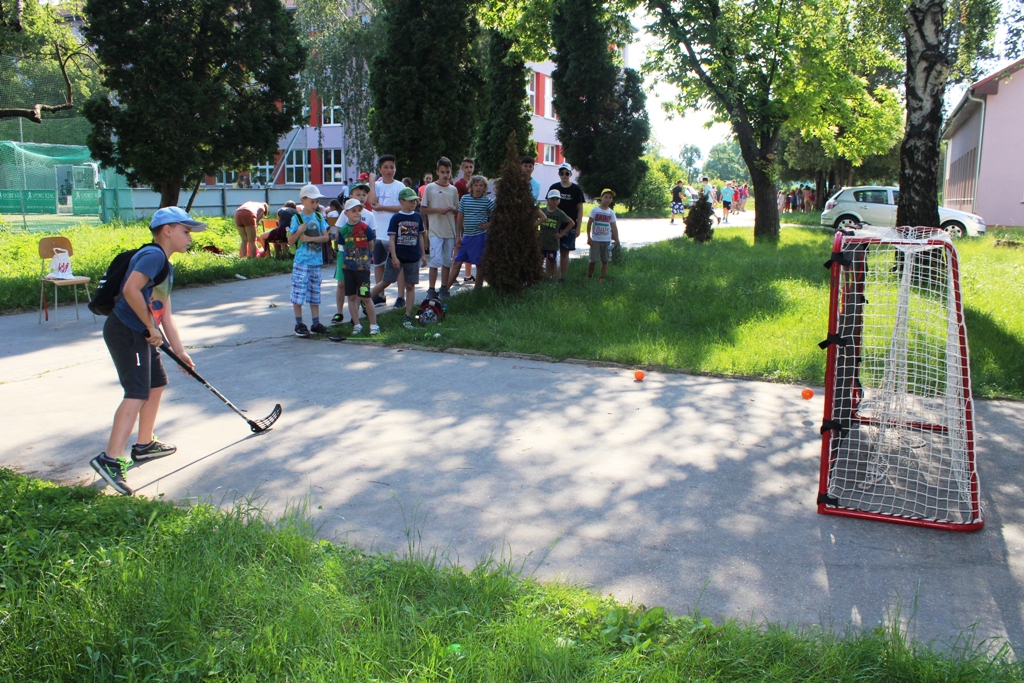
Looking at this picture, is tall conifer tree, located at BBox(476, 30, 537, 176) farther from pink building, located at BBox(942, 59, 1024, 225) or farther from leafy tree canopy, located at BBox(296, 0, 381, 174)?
pink building, located at BBox(942, 59, 1024, 225)

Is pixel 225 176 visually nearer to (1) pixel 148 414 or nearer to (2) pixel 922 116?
(2) pixel 922 116

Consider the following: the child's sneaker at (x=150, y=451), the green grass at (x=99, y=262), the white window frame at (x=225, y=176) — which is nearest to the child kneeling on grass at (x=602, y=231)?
the green grass at (x=99, y=262)

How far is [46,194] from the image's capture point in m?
25.2

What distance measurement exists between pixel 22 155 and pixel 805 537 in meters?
28.3

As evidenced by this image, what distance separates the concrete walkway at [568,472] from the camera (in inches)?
147

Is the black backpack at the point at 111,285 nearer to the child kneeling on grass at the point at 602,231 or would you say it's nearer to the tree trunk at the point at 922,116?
the child kneeling on grass at the point at 602,231

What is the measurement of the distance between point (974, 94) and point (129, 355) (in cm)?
3484

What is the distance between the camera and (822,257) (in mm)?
17641

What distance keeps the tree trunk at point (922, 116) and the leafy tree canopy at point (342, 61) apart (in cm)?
2457

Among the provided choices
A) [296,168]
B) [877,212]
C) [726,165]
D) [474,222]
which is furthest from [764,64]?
[726,165]

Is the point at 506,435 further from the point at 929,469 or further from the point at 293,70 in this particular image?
the point at 293,70

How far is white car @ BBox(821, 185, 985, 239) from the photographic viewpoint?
24.7 m

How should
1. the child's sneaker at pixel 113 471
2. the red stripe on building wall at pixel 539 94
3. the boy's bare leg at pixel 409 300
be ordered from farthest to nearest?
the red stripe on building wall at pixel 539 94
the boy's bare leg at pixel 409 300
the child's sneaker at pixel 113 471

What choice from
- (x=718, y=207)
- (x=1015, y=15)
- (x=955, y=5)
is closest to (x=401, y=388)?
(x=1015, y=15)
